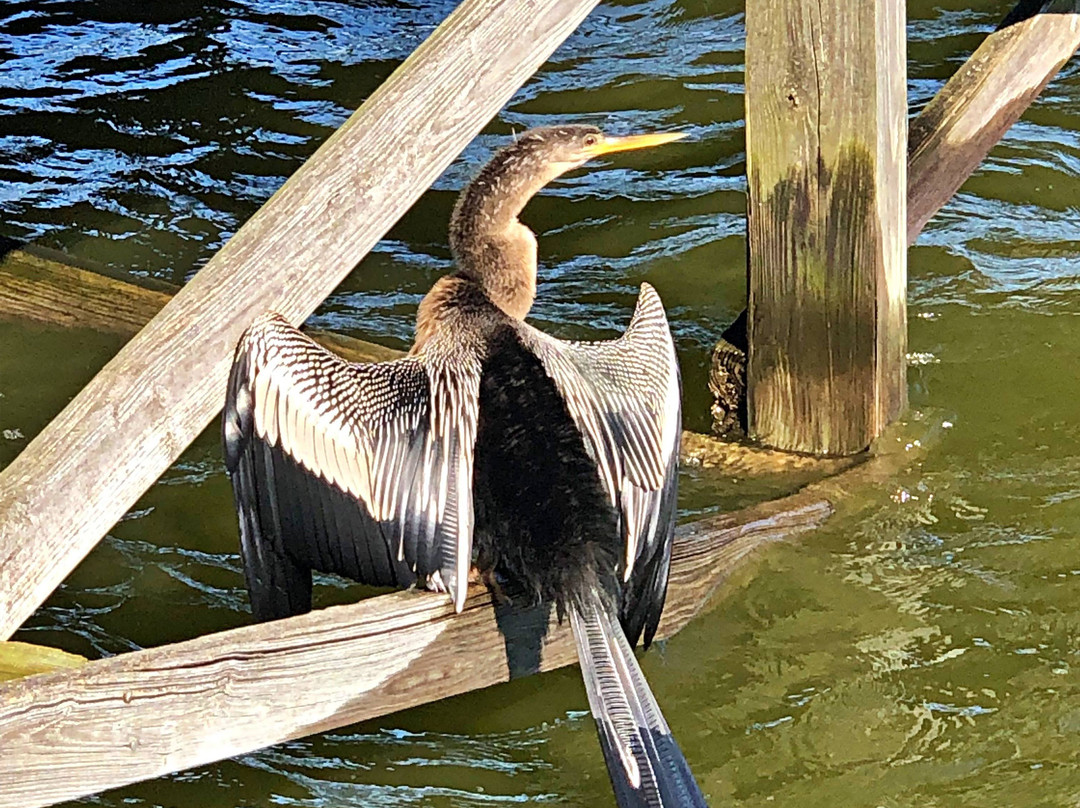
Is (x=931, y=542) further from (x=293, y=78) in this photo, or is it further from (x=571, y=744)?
(x=293, y=78)

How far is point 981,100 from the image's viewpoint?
4.54 meters

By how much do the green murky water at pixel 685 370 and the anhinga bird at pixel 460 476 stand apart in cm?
45

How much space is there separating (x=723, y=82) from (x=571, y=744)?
4.76 metres

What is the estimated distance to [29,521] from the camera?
2537 mm

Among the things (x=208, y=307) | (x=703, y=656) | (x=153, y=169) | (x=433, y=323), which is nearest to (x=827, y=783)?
(x=703, y=656)

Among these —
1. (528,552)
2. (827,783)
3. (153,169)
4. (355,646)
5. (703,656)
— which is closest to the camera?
(355,646)

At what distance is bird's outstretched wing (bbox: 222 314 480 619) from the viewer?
2.89 m

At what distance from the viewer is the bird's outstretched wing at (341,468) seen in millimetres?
2887

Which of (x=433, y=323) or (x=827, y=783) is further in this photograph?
(x=433, y=323)

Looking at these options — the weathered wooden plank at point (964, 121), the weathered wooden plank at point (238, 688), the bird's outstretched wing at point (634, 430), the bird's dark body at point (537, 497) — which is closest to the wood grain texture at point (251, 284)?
the weathered wooden plank at point (238, 688)

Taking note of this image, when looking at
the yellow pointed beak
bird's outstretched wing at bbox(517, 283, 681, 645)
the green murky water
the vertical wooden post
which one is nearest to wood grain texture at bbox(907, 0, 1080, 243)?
the vertical wooden post

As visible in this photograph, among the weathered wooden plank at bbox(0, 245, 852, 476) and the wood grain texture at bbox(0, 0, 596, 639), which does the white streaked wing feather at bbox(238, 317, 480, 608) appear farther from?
the weathered wooden plank at bbox(0, 245, 852, 476)

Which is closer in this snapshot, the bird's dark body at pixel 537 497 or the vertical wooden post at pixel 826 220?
the bird's dark body at pixel 537 497

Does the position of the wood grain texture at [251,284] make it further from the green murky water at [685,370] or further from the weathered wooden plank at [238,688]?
the green murky water at [685,370]
